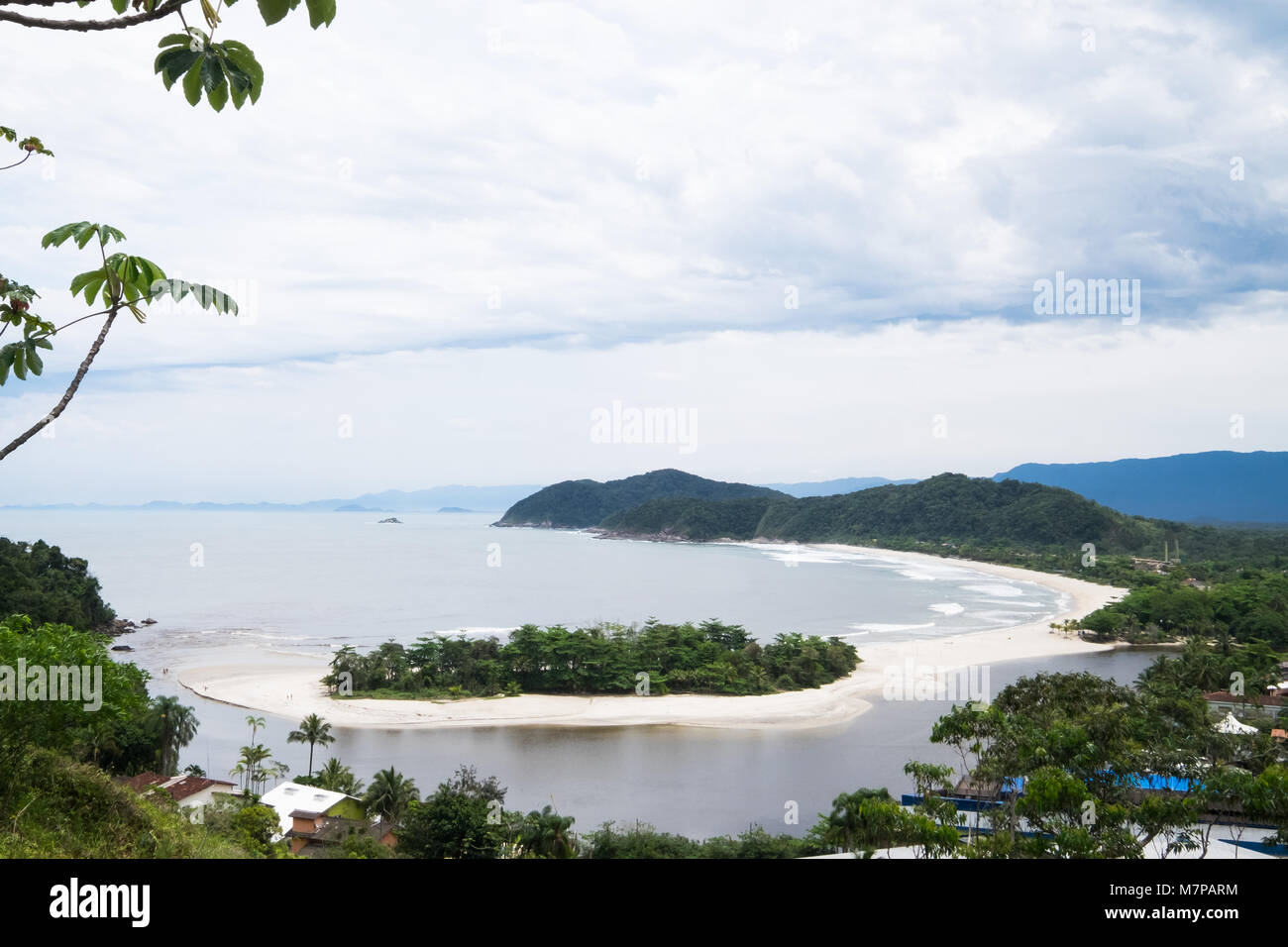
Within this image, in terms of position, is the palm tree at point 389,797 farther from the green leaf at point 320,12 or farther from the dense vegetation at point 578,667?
the green leaf at point 320,12

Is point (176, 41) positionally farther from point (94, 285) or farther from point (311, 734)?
point (311, 734)

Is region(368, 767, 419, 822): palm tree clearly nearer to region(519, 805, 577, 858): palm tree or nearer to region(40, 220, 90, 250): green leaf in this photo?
region(519, 805, 577, 858): palm tree

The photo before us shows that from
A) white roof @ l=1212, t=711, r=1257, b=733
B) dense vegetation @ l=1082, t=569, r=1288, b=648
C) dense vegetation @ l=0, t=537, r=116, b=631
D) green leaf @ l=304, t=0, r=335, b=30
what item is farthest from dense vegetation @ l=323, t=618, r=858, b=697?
green leaf @ l=304, t=0, r=335, b=30

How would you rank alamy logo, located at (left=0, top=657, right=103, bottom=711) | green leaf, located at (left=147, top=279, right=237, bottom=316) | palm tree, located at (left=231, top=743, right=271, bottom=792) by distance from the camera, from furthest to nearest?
palm tree, located at (left=231, top=743, right=271, bottom=792)
alamy logo, located at (left=0, top=657, right=103, bottom=711)
green leaf, located at (left=147, top=279, right=237, bottom=316)

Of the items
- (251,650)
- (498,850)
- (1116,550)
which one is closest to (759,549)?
(1116,550)

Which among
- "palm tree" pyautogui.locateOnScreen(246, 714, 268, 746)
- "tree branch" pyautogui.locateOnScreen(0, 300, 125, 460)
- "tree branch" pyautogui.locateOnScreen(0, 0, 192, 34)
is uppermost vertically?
"tree branch" pyautogui.locateOnScreen(0, 0, 192, 34)

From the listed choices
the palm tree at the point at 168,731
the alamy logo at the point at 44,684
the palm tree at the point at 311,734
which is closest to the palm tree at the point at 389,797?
the palm tree at the point at 311,734

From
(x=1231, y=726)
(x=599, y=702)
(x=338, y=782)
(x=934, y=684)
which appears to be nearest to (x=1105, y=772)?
(x=1231, y=726)
